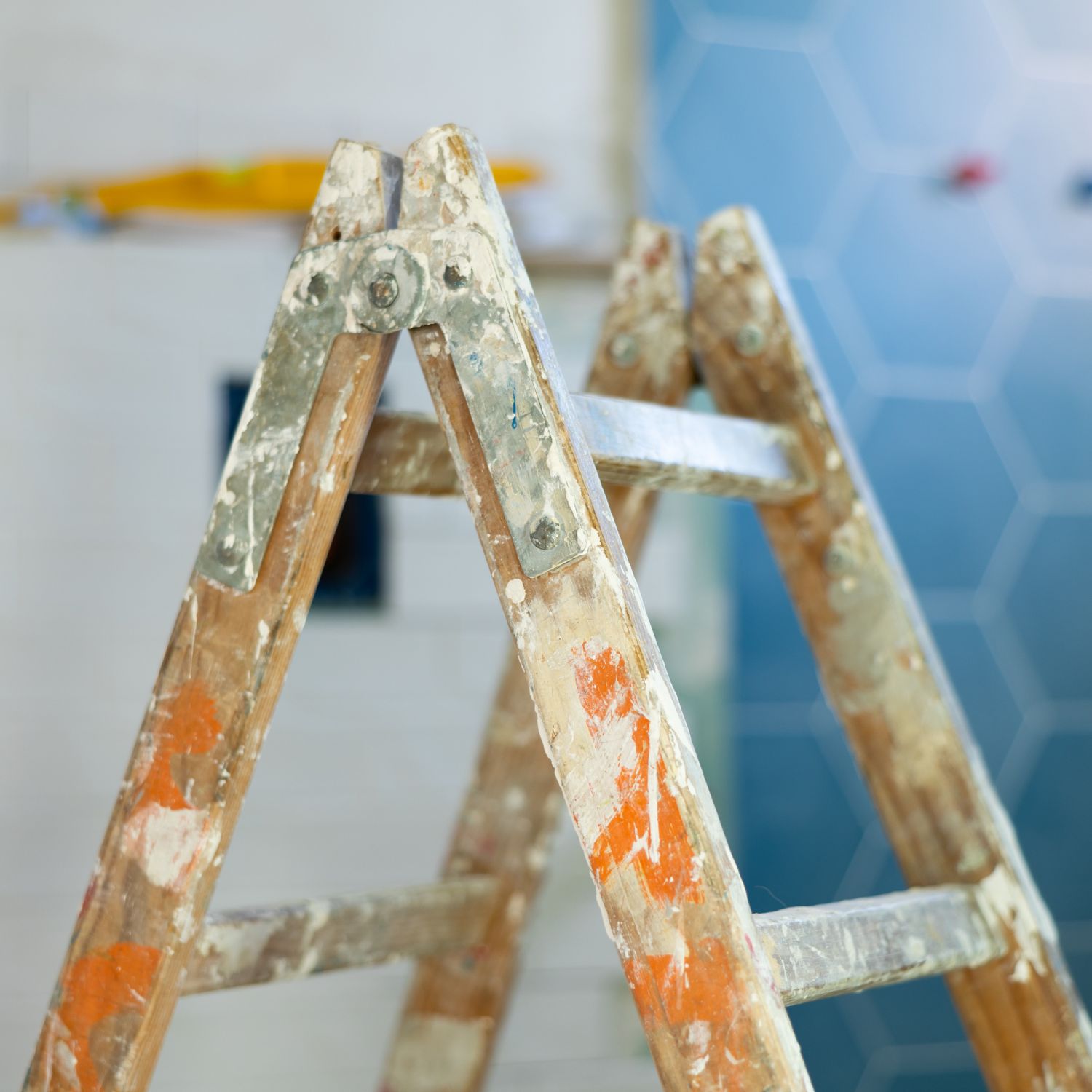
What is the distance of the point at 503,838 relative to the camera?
1.22 meters

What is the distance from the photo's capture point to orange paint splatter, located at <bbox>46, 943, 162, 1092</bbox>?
88 cm

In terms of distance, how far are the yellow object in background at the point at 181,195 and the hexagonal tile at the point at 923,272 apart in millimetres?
793

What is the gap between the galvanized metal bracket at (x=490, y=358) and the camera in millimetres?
820

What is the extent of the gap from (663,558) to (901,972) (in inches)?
38.5

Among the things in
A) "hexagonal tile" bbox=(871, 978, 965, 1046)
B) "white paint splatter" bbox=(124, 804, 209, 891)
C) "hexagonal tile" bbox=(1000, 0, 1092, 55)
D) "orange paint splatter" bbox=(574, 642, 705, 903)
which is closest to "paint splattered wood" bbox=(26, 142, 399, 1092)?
"white paint splatter" bbox=(124, 804, 209, 891)

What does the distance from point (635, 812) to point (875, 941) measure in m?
0.24

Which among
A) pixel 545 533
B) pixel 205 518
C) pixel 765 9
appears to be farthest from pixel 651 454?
pixel 765 9

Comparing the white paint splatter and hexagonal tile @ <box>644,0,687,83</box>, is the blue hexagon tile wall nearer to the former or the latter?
hexagonal tile @ <box>644,0,687,83</box>

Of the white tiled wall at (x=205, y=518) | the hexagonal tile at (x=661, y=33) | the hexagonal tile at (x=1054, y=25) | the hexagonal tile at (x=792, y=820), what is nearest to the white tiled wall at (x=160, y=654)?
the white tiled wall at (x=205, y=518)

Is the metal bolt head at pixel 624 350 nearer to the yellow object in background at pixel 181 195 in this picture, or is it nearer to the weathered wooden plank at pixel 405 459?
the weathered wooden plank at pixel 405 459

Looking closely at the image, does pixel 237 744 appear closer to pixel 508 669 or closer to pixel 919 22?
pixel 508 669

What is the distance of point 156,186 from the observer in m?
1.74

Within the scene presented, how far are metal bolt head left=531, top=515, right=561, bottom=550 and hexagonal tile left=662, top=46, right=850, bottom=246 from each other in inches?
46.5

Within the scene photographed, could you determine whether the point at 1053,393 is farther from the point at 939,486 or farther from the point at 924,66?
the point at 924,66
